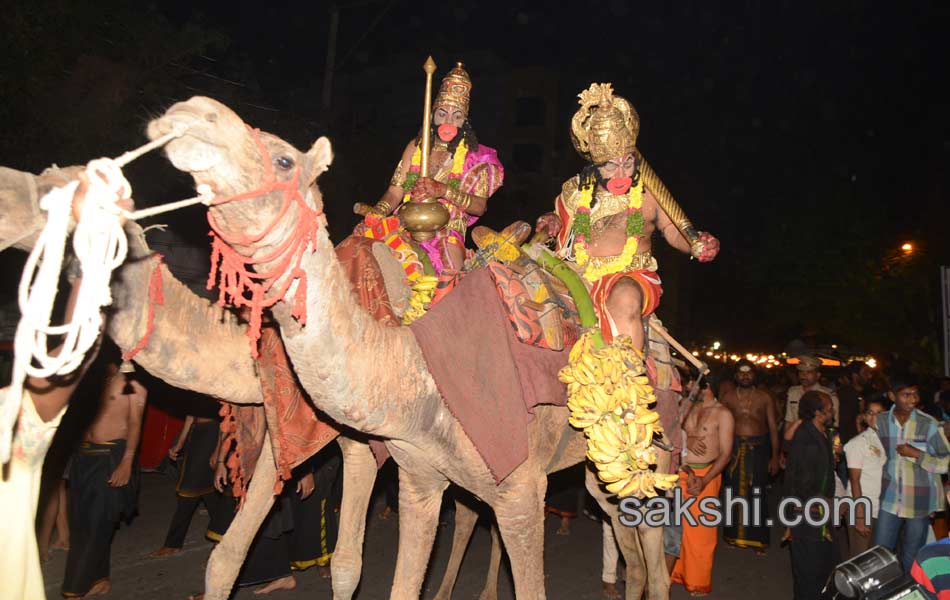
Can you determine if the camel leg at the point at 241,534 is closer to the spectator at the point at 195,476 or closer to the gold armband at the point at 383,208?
the gold armband at the point at 383,208

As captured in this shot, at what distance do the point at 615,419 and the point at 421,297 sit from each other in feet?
4.83

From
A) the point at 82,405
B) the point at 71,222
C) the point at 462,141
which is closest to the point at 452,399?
the point at 71,222

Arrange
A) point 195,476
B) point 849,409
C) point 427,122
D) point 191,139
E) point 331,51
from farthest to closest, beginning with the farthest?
point 331,51, point 849,409, point 195,476, point 427,122, point 191,139

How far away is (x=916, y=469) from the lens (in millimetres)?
7281

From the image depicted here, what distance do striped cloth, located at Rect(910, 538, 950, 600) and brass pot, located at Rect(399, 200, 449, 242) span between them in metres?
2.82

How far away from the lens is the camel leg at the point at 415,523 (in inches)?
160

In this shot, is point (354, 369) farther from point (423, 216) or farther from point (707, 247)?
point (707, 247)

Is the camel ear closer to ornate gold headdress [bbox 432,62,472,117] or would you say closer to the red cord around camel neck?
the red cord around camel neck

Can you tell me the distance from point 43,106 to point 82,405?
4.77m

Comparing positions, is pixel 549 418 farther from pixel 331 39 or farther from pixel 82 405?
pixel 331 39

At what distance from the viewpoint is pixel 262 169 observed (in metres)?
2.64

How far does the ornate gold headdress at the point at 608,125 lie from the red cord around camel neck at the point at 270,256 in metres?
2.74

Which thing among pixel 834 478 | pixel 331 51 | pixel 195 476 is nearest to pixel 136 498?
pixel 195 476

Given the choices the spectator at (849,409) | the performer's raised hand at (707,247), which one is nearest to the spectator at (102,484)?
the performer's raised hand at (707,247)
